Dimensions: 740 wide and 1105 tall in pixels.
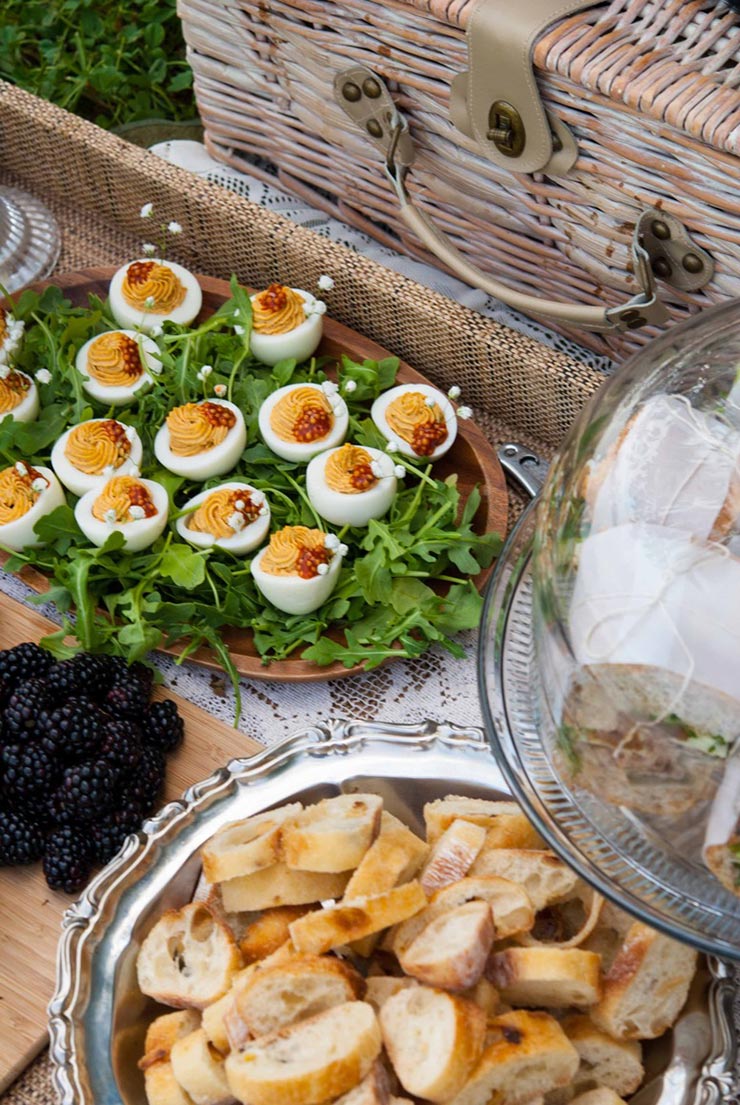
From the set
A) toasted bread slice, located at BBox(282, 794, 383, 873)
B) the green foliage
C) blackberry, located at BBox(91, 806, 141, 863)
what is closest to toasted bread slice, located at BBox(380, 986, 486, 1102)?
toasted bread slice, located at BBox(282, 794, 383, 873)

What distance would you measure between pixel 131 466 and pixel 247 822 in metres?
0.51

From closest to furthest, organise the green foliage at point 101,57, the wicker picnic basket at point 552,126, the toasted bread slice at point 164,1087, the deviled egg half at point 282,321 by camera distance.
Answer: the toasted bread slice at point 164,1087 < the wicker picnic basket at point 552,126 < the deviled egg half at point 282,321 < the green foliage at point 101,57

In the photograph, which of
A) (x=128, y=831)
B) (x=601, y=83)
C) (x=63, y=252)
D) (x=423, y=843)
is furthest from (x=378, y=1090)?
(x=63, y=252)

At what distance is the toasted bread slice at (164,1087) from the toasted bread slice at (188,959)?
54mm

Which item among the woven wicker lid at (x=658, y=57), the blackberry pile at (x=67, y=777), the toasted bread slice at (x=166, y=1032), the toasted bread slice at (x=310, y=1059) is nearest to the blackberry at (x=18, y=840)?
the blackberry pile at (x=67, y=777)

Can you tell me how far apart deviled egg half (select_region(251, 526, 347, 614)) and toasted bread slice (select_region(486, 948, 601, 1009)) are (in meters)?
0.47

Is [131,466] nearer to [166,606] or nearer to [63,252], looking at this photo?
[166,606]

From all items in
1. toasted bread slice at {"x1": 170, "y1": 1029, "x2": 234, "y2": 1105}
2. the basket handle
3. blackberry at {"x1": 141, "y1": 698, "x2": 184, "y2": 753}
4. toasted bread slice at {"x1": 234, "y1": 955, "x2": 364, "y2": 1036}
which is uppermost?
the basket handle

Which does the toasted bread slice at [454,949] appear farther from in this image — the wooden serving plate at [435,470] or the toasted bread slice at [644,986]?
the wooden serving plate at [435,470]

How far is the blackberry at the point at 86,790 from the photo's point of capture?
1110 mm

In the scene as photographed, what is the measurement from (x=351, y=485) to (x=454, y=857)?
1.60 feet

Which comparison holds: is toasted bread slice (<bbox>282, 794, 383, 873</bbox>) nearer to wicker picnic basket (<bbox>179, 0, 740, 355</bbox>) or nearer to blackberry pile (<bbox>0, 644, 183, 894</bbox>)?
blackberry pile (<bbox>0, 644, 183, 894</bbox>)

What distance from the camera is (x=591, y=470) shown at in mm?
890

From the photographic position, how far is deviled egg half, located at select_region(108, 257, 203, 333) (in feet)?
4.96
